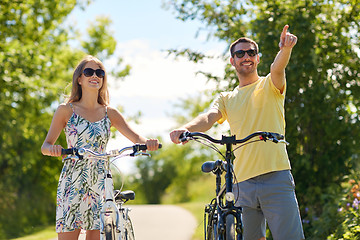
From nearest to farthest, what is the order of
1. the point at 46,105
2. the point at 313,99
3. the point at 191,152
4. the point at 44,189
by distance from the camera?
the point at 313,99 → the point at 46,105 → the point at 44,189 → the point at 191,152

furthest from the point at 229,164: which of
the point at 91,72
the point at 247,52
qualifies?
the point at 91,72

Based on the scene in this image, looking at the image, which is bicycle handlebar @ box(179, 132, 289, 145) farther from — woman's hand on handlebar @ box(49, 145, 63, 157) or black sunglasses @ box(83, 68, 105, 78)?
black sunglasses @ box(83, 68, 105, 78)

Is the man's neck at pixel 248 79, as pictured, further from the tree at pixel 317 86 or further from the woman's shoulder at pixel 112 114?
the tree at pixel 317 86

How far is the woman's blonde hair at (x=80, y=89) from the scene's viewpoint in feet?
16.1

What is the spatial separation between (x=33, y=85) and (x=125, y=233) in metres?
12.0

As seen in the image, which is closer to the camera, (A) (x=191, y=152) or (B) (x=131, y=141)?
(B) (x=131, y=141)

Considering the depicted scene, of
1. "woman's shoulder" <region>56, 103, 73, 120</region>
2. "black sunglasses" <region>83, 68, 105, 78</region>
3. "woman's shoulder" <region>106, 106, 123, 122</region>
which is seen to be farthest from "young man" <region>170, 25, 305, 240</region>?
"woman's shoulder" <region>56, 103, 73, 120</region>

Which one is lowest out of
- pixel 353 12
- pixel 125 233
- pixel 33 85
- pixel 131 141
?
pixel 125 233

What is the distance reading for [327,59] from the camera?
852cm

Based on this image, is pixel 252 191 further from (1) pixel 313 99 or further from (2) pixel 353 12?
(2) pixel 353 12

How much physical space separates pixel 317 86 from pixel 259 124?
4.11m

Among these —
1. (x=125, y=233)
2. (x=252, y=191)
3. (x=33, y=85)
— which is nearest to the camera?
(x=252, y=191)

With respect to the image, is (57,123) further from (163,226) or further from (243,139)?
(163,226)

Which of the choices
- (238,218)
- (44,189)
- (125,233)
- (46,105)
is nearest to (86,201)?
(125,233)
